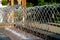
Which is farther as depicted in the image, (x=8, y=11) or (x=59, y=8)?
Result: (x=8, y=11)

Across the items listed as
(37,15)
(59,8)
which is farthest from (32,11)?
(59,8)

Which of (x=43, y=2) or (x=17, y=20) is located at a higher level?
(x=43, y=2)

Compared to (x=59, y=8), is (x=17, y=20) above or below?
below

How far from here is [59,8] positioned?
18.8 ft

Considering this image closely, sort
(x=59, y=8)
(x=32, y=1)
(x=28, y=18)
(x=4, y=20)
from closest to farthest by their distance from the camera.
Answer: (x=59, y=8)
(x=28, y=18)
(x=4, y=20)
(x=32, y=1)

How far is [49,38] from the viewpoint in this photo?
3750 mm

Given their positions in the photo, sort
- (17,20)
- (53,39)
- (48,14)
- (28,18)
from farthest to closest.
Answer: (17,20), (28,18), (48,14), (53,39)

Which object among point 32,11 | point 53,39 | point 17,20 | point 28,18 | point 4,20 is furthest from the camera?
point 4,20

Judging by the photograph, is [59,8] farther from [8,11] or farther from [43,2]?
[8,11]

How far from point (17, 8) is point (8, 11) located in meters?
0.61

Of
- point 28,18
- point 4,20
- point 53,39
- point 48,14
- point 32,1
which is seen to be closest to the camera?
point 53,39

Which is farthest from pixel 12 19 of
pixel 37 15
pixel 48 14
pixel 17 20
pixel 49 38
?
pixel 49 38

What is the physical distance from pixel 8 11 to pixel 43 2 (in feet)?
4.53

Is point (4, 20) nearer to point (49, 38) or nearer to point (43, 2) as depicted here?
point (43, 2)
